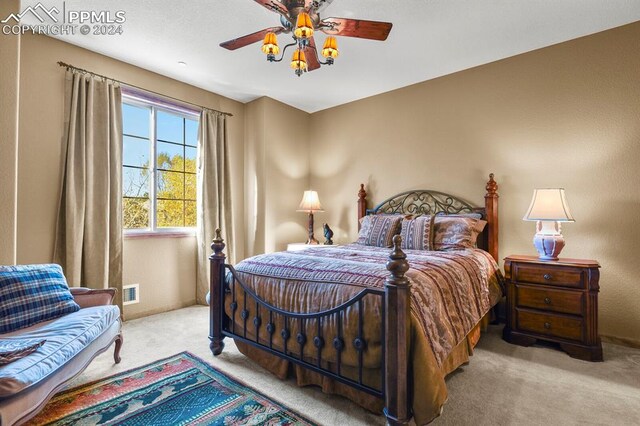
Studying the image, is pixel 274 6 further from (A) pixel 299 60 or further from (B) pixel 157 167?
(B) pixel 157 167

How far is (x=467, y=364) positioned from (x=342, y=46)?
291 cm

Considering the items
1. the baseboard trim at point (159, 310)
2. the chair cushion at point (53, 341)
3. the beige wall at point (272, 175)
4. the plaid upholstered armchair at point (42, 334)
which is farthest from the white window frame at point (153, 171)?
the chair cushion at point (53, 341)

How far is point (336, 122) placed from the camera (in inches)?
180

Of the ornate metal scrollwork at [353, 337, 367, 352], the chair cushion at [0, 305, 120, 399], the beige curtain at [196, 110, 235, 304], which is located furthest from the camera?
the beige curtain at [196, 110, 235, 304]

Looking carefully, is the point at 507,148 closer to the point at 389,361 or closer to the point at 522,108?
the point at 522,108

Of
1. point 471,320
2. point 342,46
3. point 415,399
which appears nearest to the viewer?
point 415,399

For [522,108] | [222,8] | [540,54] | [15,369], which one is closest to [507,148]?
[522,108]

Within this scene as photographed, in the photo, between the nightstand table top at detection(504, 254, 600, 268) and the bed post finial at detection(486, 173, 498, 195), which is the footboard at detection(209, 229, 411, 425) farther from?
the bed post finial at detection(486, 173, 498, 195)

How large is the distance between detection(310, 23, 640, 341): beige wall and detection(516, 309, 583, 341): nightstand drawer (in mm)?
594

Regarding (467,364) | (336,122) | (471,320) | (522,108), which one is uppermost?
(336,122)

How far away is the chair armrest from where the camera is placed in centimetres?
211

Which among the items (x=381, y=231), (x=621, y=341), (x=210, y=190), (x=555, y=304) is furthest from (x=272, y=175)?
(x=621, y=341)

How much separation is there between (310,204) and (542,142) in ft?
8.72

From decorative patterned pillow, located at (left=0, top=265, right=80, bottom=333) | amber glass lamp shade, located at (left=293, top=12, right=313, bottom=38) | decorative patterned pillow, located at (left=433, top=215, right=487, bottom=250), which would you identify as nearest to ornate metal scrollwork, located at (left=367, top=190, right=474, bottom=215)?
decorative patterned pillow, located at (left=433, top=215, right=487, bottom=250)
